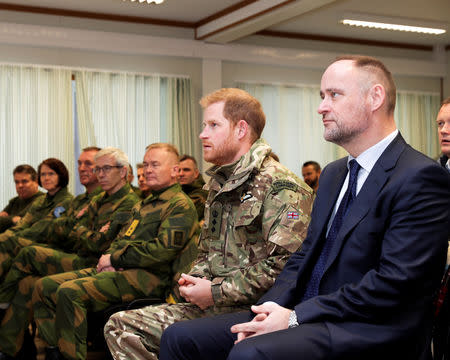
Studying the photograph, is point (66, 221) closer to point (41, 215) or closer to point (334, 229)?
point (41, 215)

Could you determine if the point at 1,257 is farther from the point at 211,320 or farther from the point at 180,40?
the point at 180,40

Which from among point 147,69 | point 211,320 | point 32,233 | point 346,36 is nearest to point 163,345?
point 211,320

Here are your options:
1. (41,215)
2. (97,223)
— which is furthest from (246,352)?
(41,215)

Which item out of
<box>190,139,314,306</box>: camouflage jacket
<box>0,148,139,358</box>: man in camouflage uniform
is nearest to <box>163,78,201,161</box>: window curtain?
<box>0,148,139,358</box>: man in camouflage uniform

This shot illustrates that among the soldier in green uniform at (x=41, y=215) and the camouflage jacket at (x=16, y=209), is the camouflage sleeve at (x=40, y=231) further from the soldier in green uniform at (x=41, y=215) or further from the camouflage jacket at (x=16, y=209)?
the camouflage jacket at (x=16, y=209)

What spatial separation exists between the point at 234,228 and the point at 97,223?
2.04 m

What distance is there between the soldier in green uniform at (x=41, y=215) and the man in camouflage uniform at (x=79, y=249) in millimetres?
442

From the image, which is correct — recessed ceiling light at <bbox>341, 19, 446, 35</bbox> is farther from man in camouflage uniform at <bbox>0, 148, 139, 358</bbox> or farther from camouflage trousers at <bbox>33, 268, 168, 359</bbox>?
camouflage trousers at <bbox>33, 268, 168, 359</bbox>

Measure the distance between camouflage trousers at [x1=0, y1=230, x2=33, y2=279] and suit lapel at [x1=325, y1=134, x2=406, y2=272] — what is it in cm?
363

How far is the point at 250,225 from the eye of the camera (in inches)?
97.7

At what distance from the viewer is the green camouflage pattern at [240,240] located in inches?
93.4

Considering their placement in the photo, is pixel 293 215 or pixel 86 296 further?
pixel 86 296

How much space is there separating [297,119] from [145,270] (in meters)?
5.89

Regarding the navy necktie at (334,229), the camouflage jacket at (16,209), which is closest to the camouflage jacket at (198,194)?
the camouflage jacket at (16,209)
